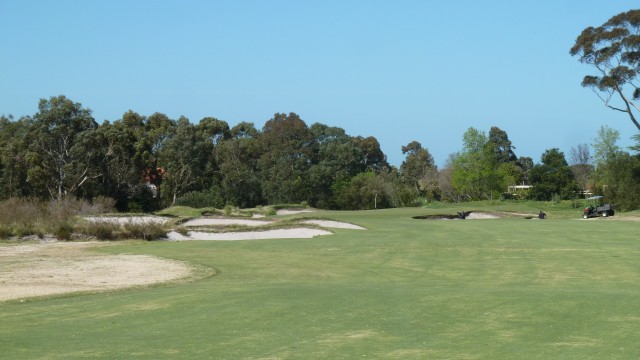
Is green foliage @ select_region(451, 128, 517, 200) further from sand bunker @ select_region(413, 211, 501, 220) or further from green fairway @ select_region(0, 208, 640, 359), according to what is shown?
green fairway @ select_region(0, 208, 640, 359)

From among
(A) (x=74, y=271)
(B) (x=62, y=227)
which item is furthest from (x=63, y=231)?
(A) (x=74, y=271)

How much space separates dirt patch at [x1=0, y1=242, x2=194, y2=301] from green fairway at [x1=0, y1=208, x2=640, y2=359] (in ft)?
4.13

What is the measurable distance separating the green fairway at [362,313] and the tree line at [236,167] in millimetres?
43137

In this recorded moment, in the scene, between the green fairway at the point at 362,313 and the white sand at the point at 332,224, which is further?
the white sand at the point at 332,224

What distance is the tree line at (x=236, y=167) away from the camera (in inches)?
2650

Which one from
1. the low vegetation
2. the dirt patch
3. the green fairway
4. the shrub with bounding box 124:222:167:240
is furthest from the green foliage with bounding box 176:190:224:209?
the green fairway

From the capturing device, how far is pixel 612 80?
74125mm

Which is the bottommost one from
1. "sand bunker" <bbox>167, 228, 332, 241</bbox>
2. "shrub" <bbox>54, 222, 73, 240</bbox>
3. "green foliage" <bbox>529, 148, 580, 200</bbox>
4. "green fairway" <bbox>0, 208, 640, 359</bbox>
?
"green fairway" <bbox>0, 208, 640, 359</bbox>

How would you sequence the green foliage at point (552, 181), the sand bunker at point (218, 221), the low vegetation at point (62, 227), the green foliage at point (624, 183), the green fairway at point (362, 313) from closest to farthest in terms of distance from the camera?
the green fairway at point (362, 313) → the low vegetation at point (62, 227) → the sand bunker at point (218, 221) → the green foliage at point (624, 183) → the green foliage at point (552, 181)

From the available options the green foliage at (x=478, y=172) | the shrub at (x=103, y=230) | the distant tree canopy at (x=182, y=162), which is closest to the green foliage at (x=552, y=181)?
the green foliage at (x=478, y=172)

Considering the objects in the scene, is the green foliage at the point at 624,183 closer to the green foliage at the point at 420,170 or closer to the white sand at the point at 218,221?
the white sand at the point at 218,221

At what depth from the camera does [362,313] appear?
13930mm

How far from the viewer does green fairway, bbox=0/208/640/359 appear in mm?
10633

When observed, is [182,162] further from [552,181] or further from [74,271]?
[74,271]
